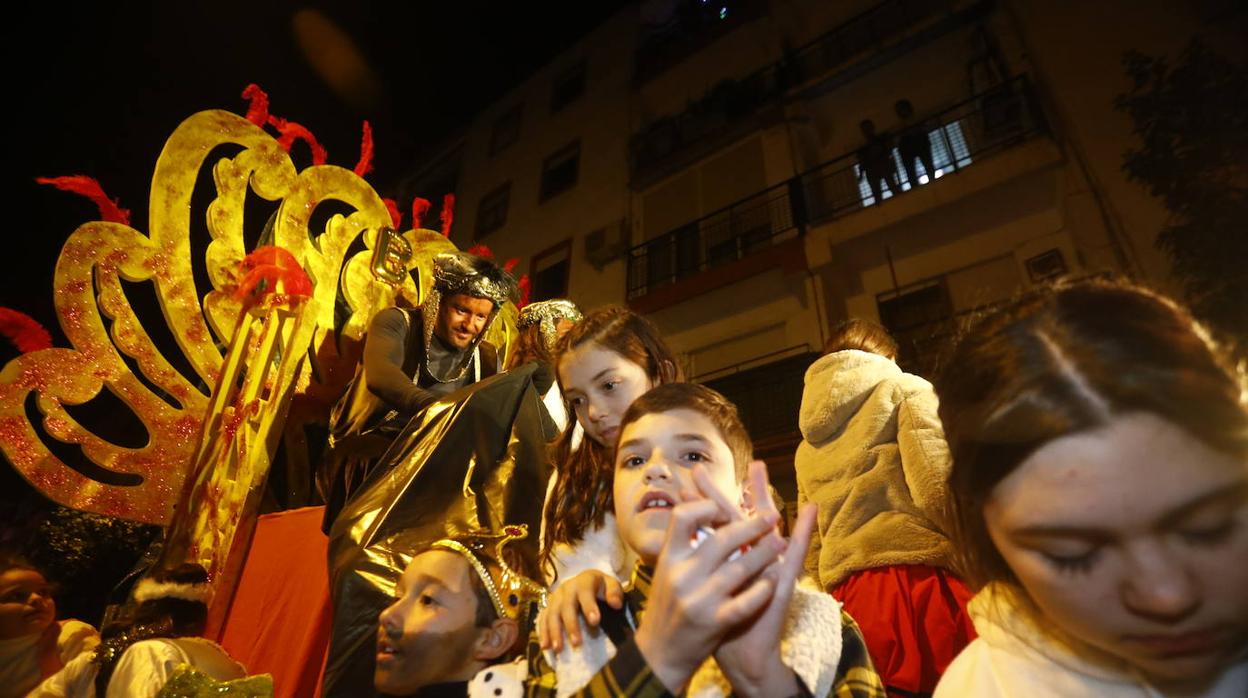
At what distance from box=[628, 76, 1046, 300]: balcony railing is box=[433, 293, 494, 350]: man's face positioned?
7.86 m

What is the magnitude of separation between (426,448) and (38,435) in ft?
6.71

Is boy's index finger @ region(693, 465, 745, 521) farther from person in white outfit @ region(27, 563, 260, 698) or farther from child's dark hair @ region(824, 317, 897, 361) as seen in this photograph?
person in white outfit @ region(27, 563, 260, 698)

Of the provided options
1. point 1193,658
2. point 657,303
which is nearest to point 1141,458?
point 1193,658

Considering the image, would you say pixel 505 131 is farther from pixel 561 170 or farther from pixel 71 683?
pixel 71 683

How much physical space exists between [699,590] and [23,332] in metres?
3.60

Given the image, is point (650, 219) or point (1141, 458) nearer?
point (1141, 458)

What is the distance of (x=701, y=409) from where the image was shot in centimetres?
156

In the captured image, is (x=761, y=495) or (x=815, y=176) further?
(x=815, y=176)

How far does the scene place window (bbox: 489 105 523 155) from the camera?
16453 millimetres

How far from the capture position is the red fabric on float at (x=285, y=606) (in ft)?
8.43

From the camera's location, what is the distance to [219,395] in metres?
3.12

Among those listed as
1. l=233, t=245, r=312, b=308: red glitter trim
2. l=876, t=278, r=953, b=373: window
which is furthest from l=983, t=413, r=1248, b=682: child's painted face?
l=876, t=278, r=953, b=373: window

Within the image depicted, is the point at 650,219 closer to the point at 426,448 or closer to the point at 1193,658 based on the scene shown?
the point at 426,448

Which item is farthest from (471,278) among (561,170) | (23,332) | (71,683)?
(561,170)
